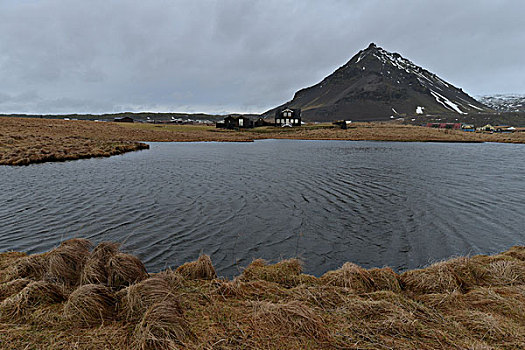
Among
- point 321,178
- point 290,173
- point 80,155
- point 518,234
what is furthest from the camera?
point 80,155

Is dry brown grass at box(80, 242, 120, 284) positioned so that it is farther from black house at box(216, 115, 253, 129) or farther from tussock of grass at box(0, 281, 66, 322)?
black house at box(216, 115, 253, 129)

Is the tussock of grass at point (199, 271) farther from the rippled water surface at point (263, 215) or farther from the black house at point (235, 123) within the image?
the black house at point (235, 123)

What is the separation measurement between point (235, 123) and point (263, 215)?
310ft

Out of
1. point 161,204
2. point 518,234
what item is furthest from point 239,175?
point 518,234

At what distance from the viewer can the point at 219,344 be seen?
4043mm

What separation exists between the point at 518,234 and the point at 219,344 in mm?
14180

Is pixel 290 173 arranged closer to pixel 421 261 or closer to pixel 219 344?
pixel 421 261

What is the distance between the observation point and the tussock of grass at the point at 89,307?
14.7 ft

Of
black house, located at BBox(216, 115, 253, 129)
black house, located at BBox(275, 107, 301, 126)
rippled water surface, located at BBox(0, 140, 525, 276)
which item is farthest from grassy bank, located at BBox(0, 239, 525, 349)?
black house, located at BBox(275, 107, 301, 126)

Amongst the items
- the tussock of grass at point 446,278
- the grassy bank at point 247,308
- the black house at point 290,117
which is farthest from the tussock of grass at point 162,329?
the black house at point 290,117

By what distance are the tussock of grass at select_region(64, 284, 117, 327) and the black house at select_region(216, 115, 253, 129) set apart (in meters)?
99.7

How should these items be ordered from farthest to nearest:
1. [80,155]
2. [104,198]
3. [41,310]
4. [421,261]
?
[80,155]
[104,198]
[421,261]
[41,310]

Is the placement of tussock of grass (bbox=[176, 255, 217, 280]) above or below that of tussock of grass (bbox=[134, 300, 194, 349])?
below

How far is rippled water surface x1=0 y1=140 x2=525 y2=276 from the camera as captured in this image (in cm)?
963
